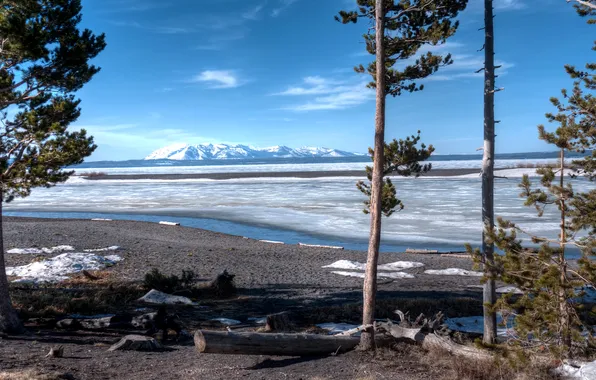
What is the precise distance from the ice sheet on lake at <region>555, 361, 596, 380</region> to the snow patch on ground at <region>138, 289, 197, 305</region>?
928 centimetres

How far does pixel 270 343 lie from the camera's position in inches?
347

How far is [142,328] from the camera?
10914 mm

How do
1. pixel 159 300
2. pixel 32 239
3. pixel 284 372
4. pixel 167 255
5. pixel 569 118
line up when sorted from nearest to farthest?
pixel 284 372, pixel 569 118, pixel 159 300, pixel 167 255, pixel 32 239

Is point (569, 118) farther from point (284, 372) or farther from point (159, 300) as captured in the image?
point (159, 300)

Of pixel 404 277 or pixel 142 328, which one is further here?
pixel 404 277

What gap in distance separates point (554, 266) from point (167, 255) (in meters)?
16.7

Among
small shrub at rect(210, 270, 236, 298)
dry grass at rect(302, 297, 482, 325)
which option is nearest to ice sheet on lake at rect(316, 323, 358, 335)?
dry grass at rect(302, 297, 482, 325)

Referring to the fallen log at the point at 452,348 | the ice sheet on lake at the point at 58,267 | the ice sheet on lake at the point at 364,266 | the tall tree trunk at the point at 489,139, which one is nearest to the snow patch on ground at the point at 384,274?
the ice sheet on lake at the point at 364,266

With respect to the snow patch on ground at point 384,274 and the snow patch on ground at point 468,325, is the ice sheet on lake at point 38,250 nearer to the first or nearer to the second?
the snow patch on ground at point 384,274

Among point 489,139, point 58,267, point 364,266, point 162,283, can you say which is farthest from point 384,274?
point 58,267

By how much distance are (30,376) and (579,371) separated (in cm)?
687

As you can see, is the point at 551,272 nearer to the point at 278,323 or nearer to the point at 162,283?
the point at 278,323

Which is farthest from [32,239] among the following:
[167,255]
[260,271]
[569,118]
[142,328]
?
[569,118]

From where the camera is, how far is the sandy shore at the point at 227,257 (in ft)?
55.5
